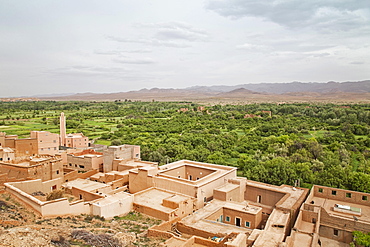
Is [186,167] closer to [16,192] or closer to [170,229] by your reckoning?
[170,229]

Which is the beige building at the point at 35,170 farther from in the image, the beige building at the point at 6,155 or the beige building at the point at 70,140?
the beige building at the point at 70,140

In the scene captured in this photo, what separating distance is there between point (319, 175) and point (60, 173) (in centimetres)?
2060

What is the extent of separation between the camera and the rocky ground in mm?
10203

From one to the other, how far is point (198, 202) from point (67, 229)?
26.9 feet

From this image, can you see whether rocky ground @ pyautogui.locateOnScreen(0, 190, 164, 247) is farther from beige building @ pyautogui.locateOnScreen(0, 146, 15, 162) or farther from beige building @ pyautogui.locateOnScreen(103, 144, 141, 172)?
beige building @ pyautogui.locateOnScreen(103, 144, 141, 172)

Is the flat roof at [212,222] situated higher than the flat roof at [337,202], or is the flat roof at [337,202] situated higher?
the flat roof at [212,222]

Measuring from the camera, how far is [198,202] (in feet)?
60.2

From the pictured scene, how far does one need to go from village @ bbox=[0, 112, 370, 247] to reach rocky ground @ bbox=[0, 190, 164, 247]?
511mm

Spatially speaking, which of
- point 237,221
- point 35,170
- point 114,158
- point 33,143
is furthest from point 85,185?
point 33,143

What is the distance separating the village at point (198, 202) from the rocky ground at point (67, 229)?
51 cm

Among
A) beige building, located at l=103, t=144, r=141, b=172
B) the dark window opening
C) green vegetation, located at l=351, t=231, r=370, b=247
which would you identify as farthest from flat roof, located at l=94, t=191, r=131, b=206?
green vegetation, located at l=351, t=231, r=370, b=247

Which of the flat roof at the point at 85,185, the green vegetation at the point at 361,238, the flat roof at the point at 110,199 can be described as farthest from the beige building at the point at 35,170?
the green vegetation at the point at 361,238

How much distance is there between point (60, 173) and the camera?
21953 millimetres

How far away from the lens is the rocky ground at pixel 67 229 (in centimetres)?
1020
